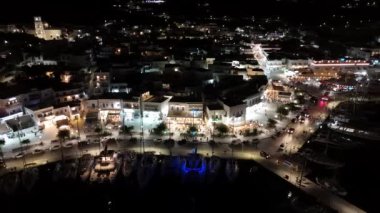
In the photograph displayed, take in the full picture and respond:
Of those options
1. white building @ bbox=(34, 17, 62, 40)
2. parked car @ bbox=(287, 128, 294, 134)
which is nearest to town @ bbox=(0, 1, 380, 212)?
parked car @ bbox=(287, 128, 294, 134)

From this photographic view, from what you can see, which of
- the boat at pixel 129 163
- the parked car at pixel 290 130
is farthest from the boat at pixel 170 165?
the parked car at pixel 290 130

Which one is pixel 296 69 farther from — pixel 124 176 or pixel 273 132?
pixel 124 176

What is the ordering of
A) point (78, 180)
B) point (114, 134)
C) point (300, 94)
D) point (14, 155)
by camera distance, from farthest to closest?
point (300, 94), point (114, 134), point (14, 155), point (78, 180)

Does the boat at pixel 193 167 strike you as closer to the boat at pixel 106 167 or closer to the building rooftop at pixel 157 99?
the boat at pixel 106 167

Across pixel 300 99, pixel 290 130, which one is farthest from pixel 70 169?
pixel 300 99

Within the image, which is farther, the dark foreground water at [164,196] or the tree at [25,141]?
the tree at [25,141]

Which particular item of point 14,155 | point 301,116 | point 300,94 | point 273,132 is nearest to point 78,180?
point 14,155

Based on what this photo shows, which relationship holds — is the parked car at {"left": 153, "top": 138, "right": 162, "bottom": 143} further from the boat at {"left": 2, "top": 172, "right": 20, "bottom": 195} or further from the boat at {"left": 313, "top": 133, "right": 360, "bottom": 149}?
the boat at {"left": 313, "top": 133, "right": 360, "bottom": 149}
